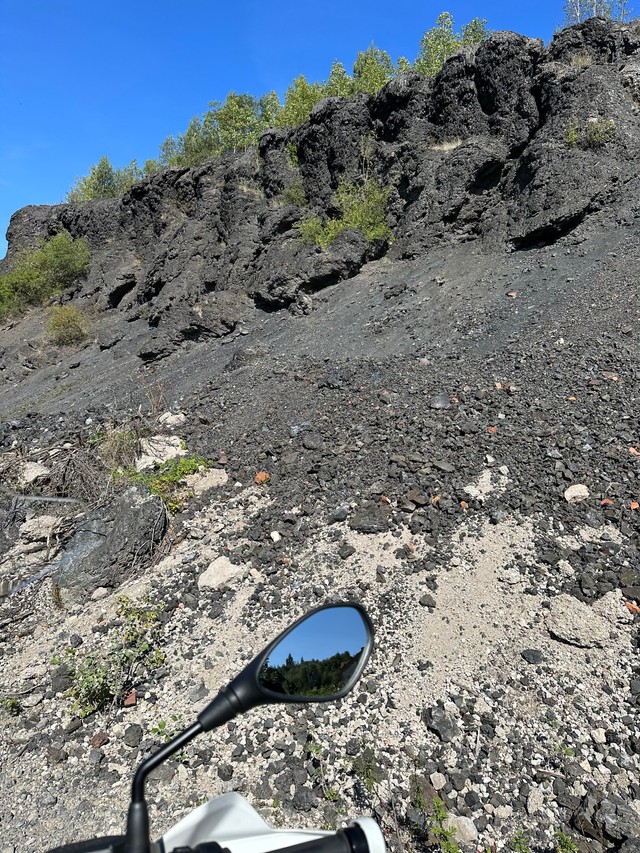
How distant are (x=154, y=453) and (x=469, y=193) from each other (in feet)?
33.3

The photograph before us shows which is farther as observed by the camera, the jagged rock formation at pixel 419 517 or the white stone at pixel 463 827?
the jagged rock formation at pixel 419 517

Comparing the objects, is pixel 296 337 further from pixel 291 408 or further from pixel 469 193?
pixel 469 193

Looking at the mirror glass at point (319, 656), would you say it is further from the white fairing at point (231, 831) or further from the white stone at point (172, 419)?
the white stone at point (172, 419)

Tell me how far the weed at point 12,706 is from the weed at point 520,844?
116 inches

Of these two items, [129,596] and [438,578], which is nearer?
[438,578]

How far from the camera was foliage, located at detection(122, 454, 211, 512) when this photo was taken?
5.28 meters

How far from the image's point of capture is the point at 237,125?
2506cm

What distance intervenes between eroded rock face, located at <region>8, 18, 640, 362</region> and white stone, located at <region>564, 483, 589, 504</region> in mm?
7511

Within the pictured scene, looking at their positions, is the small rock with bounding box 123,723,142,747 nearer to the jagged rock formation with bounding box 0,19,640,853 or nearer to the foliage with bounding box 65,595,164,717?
the jagged rock formation with bounding box 0,19,640,853

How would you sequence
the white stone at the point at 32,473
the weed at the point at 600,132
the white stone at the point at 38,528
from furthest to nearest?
1. the weed at the point at 600,132
2. the white stone at the point at 32,473
3. the white stone at the point at 38,528

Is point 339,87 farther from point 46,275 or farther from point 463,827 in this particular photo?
point 463,827

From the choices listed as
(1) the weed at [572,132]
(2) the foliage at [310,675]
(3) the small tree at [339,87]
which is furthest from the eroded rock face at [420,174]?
(2) the foliage at [310,675]

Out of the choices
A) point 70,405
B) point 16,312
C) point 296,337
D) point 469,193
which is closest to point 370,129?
point 469,193

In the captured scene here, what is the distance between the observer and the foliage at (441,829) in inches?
86.6
